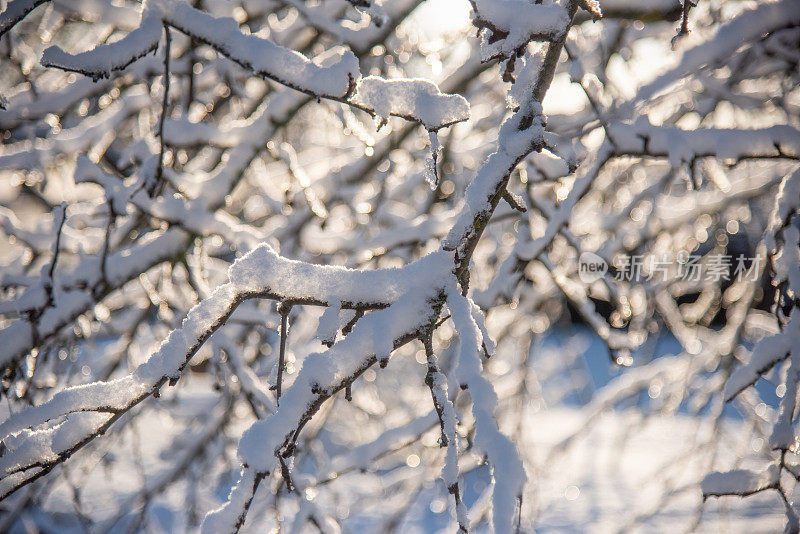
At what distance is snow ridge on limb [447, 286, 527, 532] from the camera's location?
0.68 metres

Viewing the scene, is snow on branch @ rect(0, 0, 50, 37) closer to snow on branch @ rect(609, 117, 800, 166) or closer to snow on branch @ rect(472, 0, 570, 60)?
snow on branch @ rect(472, 0, 570, 60)

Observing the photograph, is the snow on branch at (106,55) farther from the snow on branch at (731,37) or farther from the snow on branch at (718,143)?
the snow on branch at (731,37)

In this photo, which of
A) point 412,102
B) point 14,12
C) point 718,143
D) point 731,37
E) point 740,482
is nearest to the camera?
Result: point 412,102

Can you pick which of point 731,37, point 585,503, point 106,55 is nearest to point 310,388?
point 106,55

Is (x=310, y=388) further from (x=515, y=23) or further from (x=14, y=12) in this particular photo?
(x=14, y=12)

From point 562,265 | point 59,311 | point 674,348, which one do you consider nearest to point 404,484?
point 562,265

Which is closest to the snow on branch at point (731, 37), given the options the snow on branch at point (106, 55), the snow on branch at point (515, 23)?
the snow on branch at point (515, 23)

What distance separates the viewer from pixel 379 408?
350 cm

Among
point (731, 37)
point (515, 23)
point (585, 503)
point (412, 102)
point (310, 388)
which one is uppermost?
point (515, 23)

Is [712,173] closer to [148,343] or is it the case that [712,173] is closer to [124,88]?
[124,88]

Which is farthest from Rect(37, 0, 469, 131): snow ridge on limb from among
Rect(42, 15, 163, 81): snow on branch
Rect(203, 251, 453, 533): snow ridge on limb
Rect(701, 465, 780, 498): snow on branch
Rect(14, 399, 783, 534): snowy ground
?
Rect(14, 399, 783, 534): snowy ground

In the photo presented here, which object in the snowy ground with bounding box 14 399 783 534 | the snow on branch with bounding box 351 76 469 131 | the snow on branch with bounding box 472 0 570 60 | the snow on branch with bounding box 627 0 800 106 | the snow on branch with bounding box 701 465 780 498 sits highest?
the snow on branch with bounding box 472 0 570 60

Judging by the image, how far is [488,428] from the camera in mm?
713

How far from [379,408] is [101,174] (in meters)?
2.46
